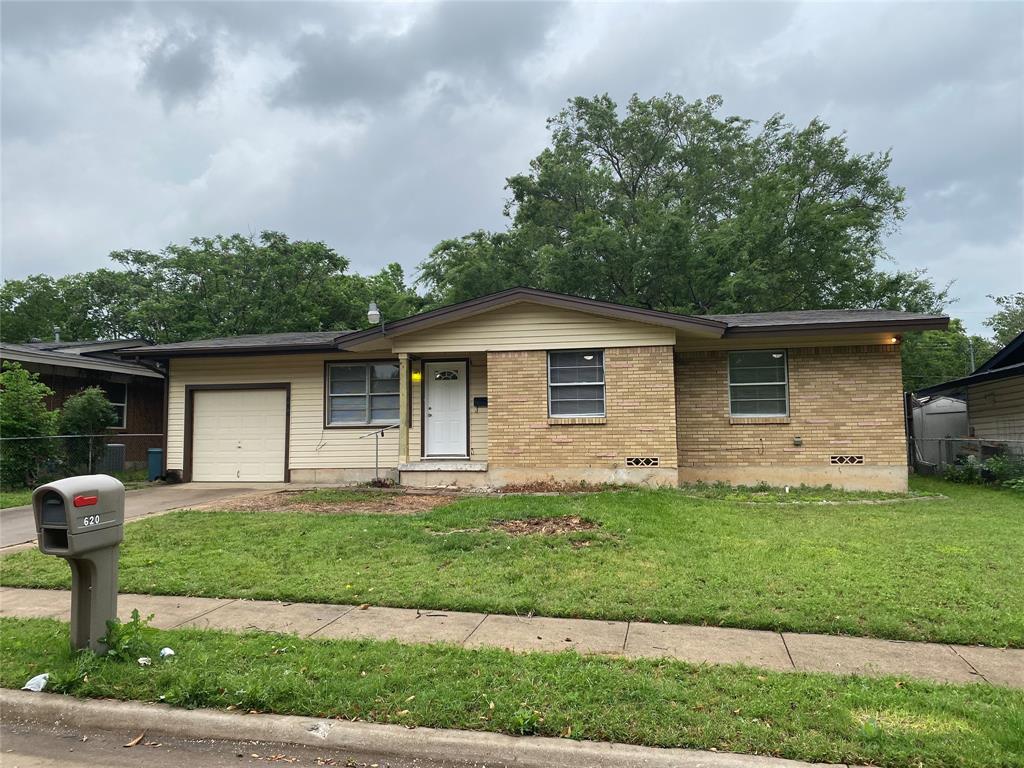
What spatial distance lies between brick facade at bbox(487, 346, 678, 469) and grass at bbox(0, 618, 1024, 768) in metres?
7.66

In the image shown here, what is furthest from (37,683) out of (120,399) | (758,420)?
(120,399)

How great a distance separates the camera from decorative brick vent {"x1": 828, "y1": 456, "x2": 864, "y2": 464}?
11.5 m

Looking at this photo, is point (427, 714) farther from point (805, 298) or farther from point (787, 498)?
point (805, 298)

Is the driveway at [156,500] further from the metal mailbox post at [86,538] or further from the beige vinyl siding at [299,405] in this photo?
the metal mailbox post at [86,538]

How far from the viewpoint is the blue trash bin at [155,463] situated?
47.0 feet

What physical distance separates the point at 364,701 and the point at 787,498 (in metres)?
9.11

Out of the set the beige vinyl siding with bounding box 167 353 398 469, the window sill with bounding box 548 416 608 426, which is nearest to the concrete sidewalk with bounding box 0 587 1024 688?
the window sill with bounding box 548 416 608 426

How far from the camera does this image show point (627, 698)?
128 inches

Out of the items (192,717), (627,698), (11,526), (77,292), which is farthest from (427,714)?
(77,292)

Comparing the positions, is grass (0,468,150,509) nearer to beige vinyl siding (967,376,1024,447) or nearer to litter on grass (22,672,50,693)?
litter on grass (22,672,50,693)

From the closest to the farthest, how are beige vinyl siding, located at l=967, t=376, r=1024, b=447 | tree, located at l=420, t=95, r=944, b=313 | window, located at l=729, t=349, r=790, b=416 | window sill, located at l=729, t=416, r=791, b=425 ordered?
window sill, located at l=729, t=416, r=791, b=425, window, located at l=729, t=349, r=790, b=416, beige vinyl siding, located at l=967, t=376, r=1024, b=447, tree, located at l=420, t=95, r=944, b=313

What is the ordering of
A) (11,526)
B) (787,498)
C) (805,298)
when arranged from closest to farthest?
(11,526) → (787,498) → (805,298)

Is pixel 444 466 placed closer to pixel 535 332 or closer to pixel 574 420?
pixel 574 420

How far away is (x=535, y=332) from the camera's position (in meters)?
11.8
